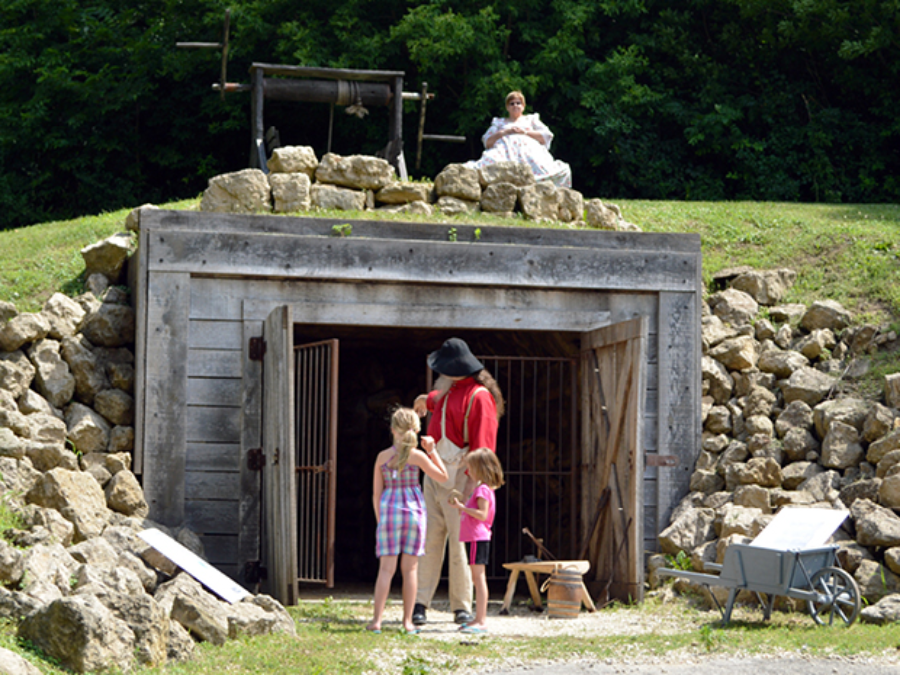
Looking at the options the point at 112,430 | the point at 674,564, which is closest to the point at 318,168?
Result: the point at 112,430

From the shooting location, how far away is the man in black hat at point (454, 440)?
6699 mm

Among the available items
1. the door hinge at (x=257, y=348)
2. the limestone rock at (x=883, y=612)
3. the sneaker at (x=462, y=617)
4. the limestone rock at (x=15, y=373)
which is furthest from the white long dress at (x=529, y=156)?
the limestone rock at (x=883, y=612)

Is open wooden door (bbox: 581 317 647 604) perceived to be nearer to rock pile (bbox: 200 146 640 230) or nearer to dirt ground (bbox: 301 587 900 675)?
dirt ground (bbox: 301 587 900 675)

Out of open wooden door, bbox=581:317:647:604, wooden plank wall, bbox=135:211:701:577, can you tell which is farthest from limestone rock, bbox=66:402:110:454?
open wooden door, bbox=581:317:647:604

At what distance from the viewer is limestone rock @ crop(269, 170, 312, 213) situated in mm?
9680

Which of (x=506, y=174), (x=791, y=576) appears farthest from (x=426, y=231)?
(x=791, y=576)

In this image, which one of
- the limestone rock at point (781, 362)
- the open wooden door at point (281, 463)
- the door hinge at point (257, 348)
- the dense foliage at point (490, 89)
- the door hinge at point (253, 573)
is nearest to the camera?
the open wooden door at point (281, 463)

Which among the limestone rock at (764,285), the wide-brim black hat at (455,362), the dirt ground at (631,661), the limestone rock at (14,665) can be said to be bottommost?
the dirt ground at (631,661)

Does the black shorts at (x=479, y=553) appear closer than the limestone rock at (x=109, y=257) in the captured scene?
Yes

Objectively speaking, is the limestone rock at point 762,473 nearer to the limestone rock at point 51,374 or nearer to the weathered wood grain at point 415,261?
the weathered wood grain at point 415,261

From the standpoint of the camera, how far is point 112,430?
26.9 feet

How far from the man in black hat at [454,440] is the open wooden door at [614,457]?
5.14ft

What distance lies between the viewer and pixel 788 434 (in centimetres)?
850

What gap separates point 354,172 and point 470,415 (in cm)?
412
